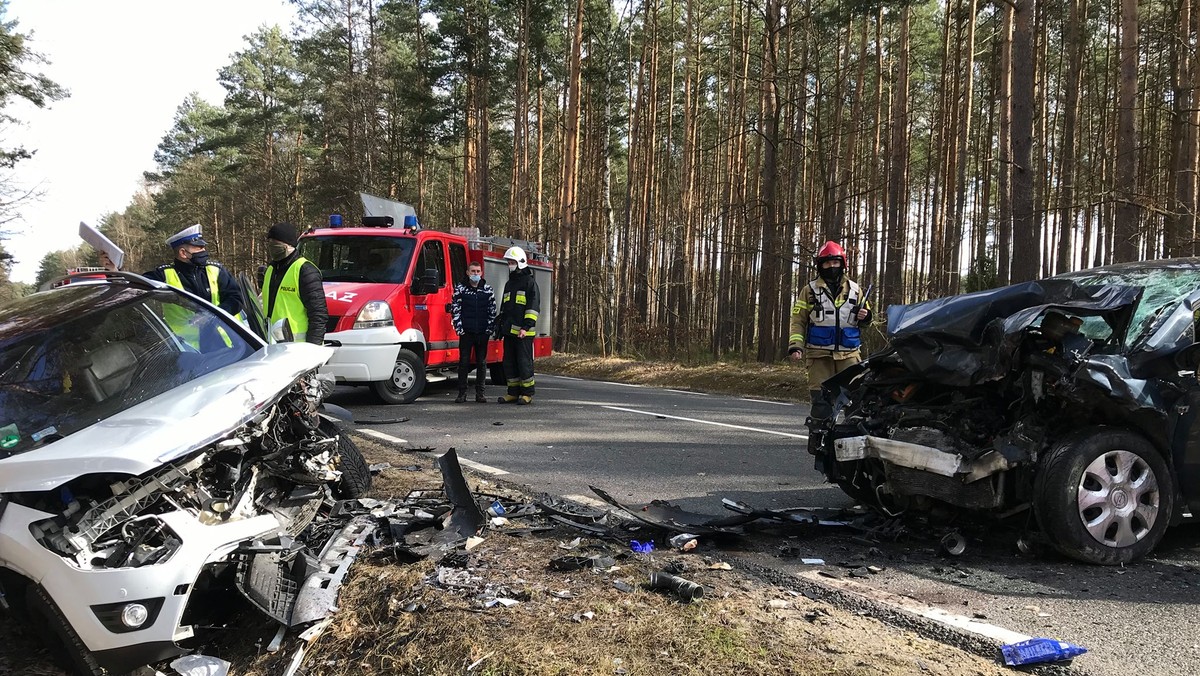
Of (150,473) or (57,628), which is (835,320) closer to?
(150,473)

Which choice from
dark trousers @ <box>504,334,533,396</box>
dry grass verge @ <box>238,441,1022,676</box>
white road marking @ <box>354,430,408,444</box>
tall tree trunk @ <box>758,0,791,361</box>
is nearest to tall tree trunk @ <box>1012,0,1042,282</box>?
tall tree trunk @ <box>758,0,791,361</box>

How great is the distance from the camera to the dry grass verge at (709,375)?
12820mm

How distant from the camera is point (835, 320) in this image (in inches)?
239

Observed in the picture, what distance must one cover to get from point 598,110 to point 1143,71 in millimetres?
18994

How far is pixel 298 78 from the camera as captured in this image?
135 feet

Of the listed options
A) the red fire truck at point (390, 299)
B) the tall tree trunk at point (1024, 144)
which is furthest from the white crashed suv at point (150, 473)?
the tall tree trunk at point (1024, 144)

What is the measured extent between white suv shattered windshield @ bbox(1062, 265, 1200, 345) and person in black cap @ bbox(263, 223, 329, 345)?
529 cm

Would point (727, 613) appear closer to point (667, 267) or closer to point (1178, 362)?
point (1178, 362)

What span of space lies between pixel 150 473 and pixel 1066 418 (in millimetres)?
4086

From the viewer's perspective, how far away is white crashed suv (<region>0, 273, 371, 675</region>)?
233 centimetres

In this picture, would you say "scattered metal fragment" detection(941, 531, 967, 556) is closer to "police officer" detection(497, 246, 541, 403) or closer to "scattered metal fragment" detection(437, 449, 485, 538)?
"scattered metal fragment" detection(437, 449, 485, 538)

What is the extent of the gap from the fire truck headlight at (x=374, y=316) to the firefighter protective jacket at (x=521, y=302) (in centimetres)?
163

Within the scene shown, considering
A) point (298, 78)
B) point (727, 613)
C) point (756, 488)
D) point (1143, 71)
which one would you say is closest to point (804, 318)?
point (756, 488)

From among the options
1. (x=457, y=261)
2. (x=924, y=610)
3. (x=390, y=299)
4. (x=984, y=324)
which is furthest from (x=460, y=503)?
(x=457, y=261)
